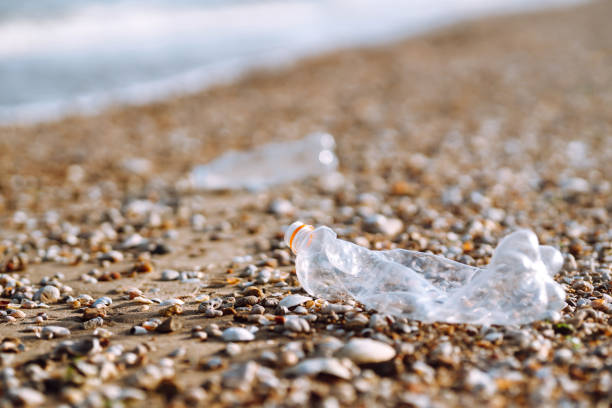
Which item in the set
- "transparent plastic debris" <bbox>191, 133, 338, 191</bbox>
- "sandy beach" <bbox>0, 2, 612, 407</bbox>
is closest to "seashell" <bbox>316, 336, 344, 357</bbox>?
"sandy beach" <bbox>0, 2, 612, 407</bbox>

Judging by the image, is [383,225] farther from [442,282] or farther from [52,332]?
[52,332]

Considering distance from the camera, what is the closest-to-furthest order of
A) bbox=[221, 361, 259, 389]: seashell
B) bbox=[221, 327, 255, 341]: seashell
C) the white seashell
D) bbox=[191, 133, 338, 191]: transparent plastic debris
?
bbox=[221, 361, 259, 389]: seashell, bbox=[221, 327, 255, 341]: seashell, the white seashell, bbox=[191, 133, 338, 191]: transparent plastic debris

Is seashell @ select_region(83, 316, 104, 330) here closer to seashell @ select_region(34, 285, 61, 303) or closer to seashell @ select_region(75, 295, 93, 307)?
seashell @ select_region(75, 295, 93, 307)

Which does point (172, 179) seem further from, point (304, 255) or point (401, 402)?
point (401, 402)

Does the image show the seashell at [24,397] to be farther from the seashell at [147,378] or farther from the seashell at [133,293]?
the seashell at [133,293]

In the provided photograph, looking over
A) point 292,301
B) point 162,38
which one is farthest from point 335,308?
point 162,38

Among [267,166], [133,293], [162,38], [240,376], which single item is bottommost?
[240,376]

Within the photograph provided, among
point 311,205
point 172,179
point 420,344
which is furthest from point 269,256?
point 172,179

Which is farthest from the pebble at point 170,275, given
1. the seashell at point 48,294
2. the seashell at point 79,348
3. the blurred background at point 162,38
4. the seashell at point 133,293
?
the blurred background at point 162,38
